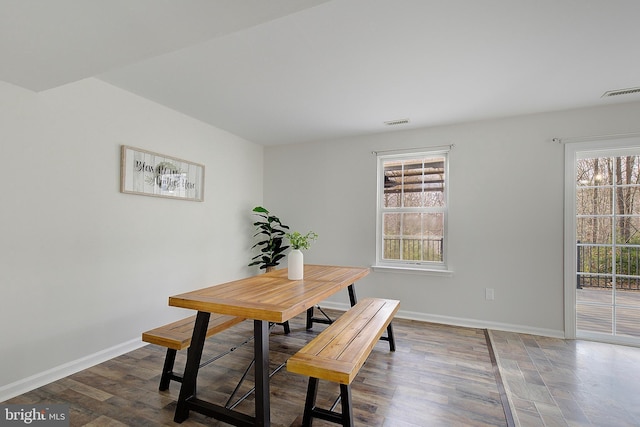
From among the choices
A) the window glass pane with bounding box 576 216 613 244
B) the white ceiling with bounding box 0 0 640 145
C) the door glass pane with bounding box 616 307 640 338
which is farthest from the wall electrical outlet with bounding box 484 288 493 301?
the white ceiling with bounding box 0 0 640 145

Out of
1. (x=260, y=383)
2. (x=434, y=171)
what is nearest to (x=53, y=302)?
(x=260, y=383)

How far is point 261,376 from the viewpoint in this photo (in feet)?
5.32

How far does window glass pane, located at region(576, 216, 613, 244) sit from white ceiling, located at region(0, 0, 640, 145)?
46.7 inches

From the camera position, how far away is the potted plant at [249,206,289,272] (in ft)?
14.0

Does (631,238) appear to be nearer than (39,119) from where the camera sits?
No

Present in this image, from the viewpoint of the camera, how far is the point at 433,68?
92.8 inches

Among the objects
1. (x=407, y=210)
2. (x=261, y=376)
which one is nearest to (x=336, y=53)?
(x=261, y=376)

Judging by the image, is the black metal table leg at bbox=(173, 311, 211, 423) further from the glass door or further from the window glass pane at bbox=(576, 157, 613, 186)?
the window glass pane at bbox=(576, 157, 613, 186)

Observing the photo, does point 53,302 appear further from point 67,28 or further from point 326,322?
point 326,322

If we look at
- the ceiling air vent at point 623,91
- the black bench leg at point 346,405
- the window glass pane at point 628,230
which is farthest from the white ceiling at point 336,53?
the black bench leg at point 346,405

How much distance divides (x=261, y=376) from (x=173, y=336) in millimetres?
770

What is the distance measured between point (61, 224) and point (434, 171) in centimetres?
383

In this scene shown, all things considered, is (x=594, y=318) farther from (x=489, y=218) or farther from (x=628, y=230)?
(x=489, y=218)
